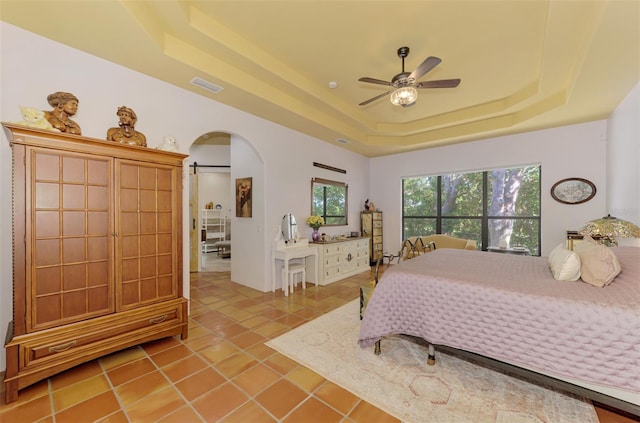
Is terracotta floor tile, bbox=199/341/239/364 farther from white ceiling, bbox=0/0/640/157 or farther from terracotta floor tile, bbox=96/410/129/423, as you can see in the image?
white ceiling, bbox=0/0/640/157

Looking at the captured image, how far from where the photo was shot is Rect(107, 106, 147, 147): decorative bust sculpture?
2395 millimetres

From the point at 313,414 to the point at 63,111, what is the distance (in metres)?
3.08

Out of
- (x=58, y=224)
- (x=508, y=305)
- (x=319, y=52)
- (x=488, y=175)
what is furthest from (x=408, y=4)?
(x=488, y=175)

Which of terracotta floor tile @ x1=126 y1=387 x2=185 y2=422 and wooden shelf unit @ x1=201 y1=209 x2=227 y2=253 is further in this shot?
wooden shelf unit @ x1=201 y1=209 x2=227 y2=253

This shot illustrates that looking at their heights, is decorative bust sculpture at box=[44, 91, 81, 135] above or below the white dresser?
above

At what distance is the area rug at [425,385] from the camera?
1.66m

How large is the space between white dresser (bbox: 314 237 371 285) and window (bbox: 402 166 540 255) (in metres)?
1.42

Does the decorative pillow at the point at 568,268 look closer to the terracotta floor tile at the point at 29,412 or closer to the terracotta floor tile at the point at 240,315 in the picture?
the terracotta floor tile at the point at 240,315

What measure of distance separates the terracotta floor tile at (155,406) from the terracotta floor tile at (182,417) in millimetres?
40

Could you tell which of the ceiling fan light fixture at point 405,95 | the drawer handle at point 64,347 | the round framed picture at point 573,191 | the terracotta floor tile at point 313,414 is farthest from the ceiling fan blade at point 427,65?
the round framed picture at point 573,191

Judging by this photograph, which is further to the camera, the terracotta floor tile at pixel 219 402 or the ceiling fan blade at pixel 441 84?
the ceiling fan blade at pixel 441 84

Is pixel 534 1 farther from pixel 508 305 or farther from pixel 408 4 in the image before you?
pixel 508 305

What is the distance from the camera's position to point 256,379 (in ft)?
6.68

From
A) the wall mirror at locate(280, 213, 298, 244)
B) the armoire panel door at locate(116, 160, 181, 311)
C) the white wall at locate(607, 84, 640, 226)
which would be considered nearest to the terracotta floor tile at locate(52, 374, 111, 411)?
the armoire panel door at locate(116, 160, 181, 311)
